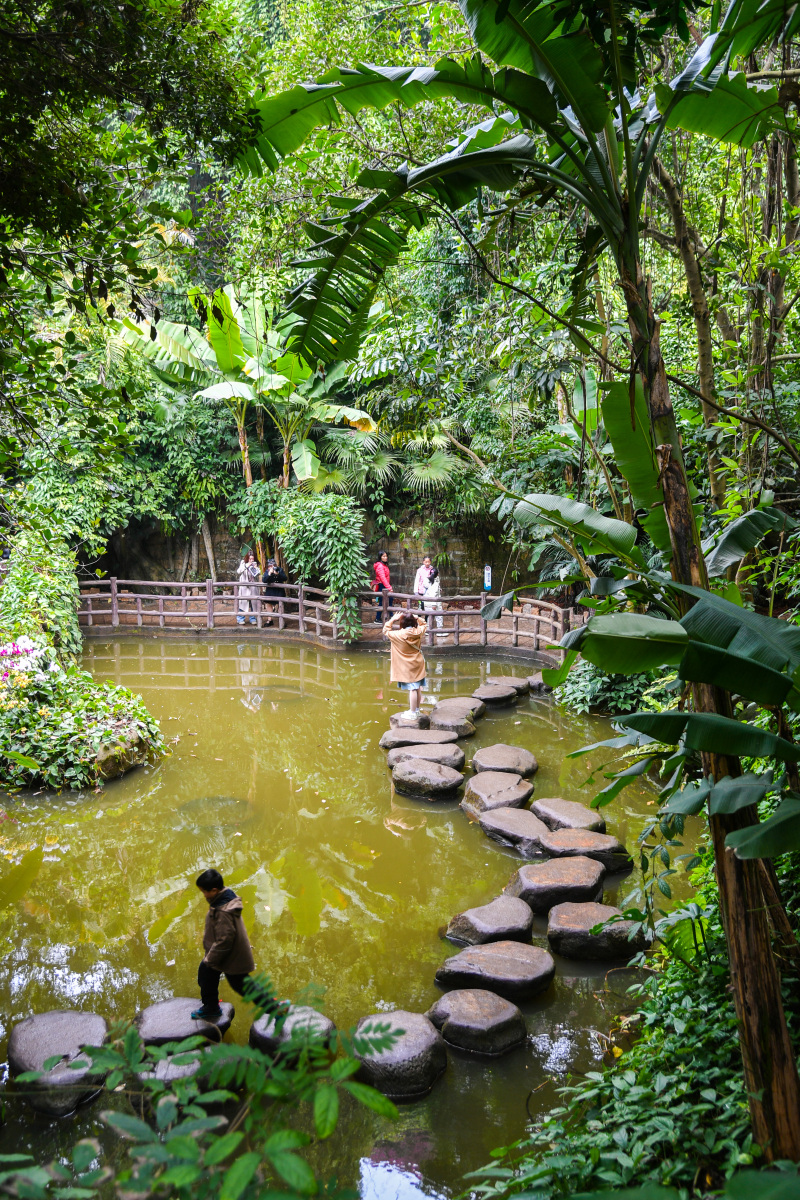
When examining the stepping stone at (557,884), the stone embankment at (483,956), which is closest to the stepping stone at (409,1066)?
the stone embankment at (483,956)

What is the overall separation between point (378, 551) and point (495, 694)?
699 cm

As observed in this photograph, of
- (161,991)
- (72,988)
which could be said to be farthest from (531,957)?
(72,988)

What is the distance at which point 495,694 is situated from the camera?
31.2 ft

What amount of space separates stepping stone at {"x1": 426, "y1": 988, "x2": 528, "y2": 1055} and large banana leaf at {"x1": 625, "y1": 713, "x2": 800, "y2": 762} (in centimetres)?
249

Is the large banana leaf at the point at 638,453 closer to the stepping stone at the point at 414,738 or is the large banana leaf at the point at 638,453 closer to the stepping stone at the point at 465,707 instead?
the stepping stone at the point at 414,738

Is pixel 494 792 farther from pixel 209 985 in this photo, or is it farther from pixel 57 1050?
pixel 57 1050

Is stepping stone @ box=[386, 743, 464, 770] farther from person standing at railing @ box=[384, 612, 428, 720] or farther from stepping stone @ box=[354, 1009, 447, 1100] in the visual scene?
stepping stone @ box=[354, 1009, 447, 1100]

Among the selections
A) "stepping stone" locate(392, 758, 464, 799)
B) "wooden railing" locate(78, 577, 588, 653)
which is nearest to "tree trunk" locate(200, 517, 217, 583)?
"wooden railing" locate(78, 577, 588, 653)

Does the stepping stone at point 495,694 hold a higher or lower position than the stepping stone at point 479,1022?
higher

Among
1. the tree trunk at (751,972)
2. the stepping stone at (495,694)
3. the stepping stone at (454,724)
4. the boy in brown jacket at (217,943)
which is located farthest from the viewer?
the stepping stone at (495,694)

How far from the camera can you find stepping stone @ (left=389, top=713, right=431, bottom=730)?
27.6ft

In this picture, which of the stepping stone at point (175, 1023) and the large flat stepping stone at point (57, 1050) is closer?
the large flat stepping stone at point (57, 1050)

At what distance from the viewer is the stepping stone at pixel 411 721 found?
27.6ft

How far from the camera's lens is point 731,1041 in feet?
9.03
